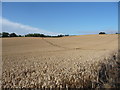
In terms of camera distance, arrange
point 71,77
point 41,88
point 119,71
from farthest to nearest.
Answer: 1. point 119,71
2. point 71,77
3. point 41,88

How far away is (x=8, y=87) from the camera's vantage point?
211cm

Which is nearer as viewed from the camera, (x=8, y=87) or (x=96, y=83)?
(x=8, y=87)

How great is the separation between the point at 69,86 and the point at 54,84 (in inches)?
9.8

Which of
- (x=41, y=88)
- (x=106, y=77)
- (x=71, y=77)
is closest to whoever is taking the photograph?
(x=41, y=88)

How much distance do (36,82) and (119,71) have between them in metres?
1.73

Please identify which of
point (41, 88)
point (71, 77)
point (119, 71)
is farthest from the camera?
point (119, 71)

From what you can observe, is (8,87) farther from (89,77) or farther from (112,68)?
(112,68)

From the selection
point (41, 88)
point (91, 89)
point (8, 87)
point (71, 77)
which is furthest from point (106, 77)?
point (8, 87)

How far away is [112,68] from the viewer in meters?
3.07

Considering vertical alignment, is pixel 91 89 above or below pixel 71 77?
below

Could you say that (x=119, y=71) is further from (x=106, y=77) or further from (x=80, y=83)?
(x=80, y=83)

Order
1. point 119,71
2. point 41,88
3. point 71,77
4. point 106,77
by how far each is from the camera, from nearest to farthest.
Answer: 1. point 41,88
2. point 71,77
3. point 106,77
4. point 119,71

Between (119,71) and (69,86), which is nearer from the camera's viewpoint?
(69,86)

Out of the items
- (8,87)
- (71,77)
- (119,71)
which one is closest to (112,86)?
(71,77)
